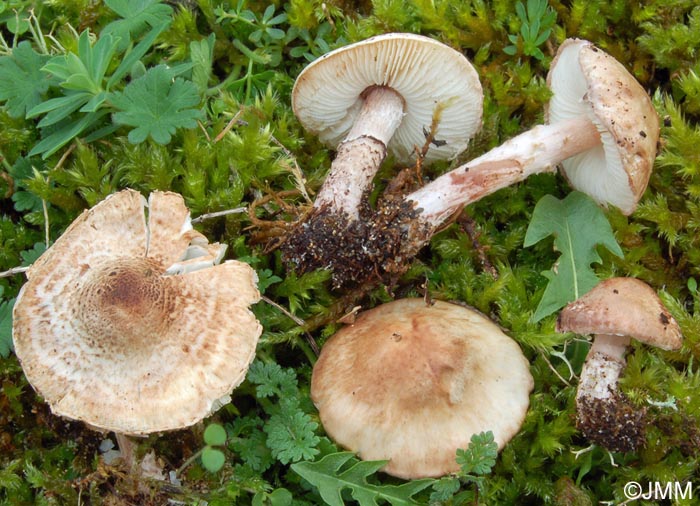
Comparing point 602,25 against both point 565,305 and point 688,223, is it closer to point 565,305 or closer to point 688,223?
point 688,223

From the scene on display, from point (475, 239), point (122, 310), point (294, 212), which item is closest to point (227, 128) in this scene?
point (294, 212)

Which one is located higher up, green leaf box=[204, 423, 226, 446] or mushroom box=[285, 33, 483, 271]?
mushroom box=[285, 33, 483, 271]

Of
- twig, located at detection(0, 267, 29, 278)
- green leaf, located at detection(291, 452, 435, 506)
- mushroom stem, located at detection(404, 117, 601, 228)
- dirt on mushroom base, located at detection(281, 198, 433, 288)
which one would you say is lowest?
green leaf, located at detection(291, 452, 435, 506)

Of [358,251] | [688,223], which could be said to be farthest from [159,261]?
[688,223]

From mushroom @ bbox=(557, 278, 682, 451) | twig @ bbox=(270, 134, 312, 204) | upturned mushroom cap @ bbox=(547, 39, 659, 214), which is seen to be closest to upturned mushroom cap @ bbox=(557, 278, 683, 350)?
mushroom @ bbox=(557, 278, 682, 451)

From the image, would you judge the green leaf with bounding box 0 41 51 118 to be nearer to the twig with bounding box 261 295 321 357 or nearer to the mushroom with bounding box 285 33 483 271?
the mushroom with bounding box 285 33 483 271

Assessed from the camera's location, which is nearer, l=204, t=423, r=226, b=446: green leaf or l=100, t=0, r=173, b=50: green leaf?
l=204, t=423, r=226, b=446: green leaf

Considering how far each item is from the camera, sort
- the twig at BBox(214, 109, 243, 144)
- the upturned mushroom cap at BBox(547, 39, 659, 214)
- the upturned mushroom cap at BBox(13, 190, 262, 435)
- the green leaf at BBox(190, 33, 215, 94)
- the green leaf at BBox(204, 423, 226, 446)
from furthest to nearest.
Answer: the green leaf at BBox(190, 33, 215, 94) < the twig at BBox(214, 109, 243, 144) < the upturned mushroom cap at BBox(547, 39, 659, 214) < the green leaf at BBox(204, 423, 226, 446) < the upturned mushroom cap at BBox(13, 190, 262, 435)
